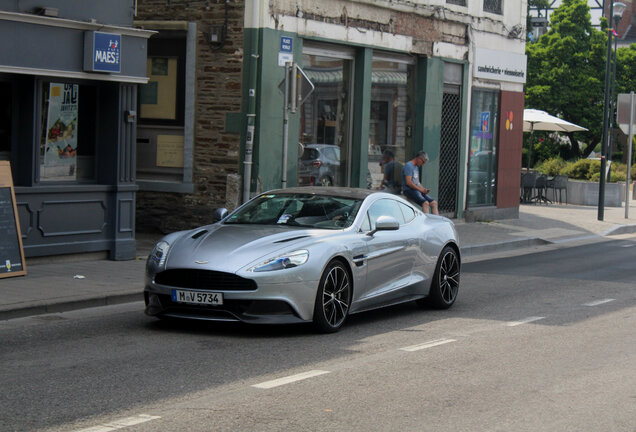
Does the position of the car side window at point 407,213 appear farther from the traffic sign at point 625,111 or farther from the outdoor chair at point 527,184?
the outdoor chair at point 527,184

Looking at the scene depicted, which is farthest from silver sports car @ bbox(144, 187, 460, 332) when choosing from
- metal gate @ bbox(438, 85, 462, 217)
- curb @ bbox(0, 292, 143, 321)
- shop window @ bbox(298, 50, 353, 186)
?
metal gate @ bbox(438, 85, 462, 217)

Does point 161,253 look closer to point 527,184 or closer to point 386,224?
point 386,224

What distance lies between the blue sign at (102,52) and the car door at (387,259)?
5060mm

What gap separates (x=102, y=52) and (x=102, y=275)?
321 centimetres

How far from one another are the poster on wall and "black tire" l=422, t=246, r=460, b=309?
5773mm

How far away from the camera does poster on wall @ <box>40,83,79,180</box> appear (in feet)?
46.4

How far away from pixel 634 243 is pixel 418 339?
14.3m

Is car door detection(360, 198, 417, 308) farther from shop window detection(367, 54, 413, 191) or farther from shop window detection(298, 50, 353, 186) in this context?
shop window detection(367, 54, 413, 191)

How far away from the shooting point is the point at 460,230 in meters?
21.9

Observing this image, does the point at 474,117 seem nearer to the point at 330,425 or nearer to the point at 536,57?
the point at 330,425

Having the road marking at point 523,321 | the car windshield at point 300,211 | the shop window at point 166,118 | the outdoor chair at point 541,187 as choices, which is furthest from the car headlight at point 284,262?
the outdoor chair at point 541,187

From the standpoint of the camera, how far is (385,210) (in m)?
11.1

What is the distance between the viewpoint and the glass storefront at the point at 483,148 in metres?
24.5

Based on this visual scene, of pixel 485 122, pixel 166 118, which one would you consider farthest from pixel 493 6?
pixel 166 118
